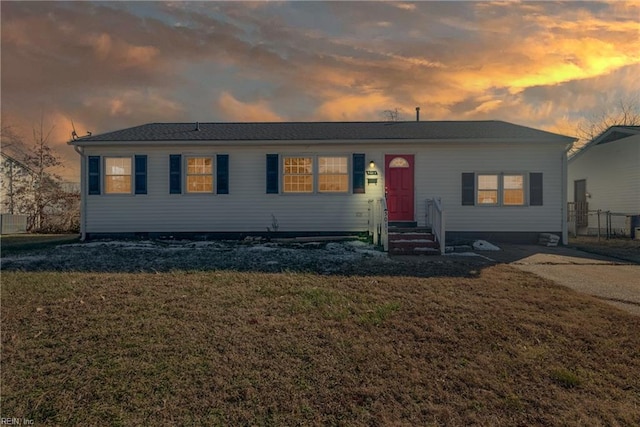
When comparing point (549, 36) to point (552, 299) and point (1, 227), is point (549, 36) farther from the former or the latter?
point (1, 227)

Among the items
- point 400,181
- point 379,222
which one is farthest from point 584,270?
point 400,181

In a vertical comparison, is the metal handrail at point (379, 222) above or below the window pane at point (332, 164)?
below

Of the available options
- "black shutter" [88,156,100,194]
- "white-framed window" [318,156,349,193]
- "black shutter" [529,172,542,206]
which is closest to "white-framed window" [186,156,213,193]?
"black shutter" [88,156,100,194]

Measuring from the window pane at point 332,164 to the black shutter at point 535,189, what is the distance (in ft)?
21.1

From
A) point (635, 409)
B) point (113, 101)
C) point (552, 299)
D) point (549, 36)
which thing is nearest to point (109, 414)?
point (635, 409)

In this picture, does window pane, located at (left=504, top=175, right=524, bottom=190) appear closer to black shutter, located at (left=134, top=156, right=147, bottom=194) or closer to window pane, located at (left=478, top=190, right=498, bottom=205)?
window pane, located at (left=478, top=190, right=498, bottom=205)

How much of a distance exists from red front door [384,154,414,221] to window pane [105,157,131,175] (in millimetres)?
9171

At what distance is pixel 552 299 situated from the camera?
210 inches

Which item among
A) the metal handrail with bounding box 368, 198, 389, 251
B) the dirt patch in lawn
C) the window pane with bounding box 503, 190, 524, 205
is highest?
the window pane with bounding box 503, 190, 524, 205

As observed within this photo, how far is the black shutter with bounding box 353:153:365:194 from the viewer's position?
11.9 metres

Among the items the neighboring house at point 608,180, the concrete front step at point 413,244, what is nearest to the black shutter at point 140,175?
the concrete front step at point 413,244

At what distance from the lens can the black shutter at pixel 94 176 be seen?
12156mm

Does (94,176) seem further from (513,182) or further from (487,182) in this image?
(513,182)

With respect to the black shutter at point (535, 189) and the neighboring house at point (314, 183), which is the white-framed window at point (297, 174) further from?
the black shutter at point (535, 189)
